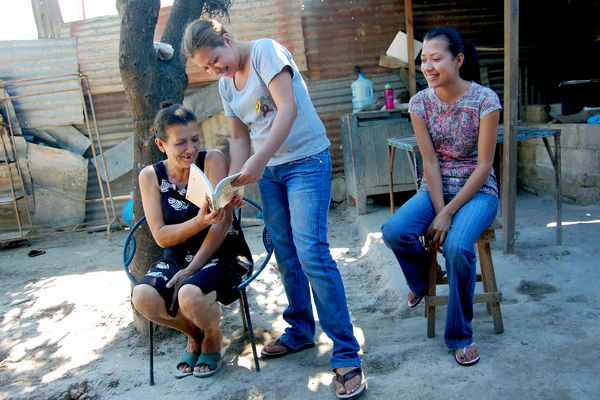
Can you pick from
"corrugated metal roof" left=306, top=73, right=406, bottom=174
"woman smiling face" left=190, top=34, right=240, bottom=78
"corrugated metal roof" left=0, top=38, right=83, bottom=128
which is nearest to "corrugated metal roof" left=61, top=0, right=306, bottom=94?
"corrugated metal roof" left=0, top=38, right=83, bottom=128

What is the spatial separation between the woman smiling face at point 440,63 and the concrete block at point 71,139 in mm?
6489

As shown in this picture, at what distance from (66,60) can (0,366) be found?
18.0ft

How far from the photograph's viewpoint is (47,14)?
736 centimetres

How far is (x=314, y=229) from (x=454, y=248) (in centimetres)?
75

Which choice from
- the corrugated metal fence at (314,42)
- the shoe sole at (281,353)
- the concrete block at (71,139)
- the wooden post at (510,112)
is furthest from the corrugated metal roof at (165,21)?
the shoe sole at (281,353)

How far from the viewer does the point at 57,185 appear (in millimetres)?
7590

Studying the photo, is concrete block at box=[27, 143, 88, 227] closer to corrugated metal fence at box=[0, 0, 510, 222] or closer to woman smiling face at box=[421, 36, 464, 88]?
corrugated metal fence at box=[0, 0, 510, 222]

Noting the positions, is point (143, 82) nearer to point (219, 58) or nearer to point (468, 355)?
point (219, 58)

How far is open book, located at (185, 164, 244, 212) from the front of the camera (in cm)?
223

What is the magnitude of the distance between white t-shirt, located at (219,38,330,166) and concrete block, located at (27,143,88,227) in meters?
5.93

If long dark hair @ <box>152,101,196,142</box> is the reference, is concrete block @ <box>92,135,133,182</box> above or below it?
below

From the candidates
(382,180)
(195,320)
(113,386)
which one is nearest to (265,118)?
(195,320)

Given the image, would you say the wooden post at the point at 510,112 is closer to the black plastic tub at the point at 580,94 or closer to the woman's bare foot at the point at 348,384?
the woman's bare foot at the point at 348,384

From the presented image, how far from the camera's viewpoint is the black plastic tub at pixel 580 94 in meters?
5.69
